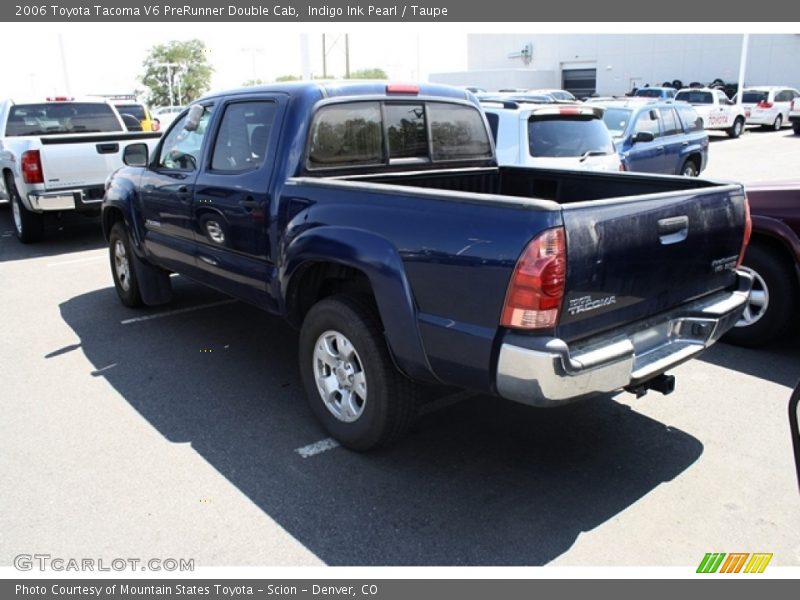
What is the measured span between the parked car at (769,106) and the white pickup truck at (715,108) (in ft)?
8.27

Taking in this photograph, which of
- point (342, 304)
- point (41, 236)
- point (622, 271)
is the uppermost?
point (622, 271)

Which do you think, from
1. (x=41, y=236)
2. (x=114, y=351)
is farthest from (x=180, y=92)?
(x=114, y=351)

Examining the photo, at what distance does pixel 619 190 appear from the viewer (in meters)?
4.54

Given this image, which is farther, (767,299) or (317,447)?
(767,299)

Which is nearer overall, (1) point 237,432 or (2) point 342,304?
(2) point 342,304

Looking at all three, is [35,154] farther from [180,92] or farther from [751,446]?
[180,92]

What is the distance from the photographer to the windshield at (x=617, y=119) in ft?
37.3

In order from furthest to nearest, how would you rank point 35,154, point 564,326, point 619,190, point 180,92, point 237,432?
point 180,92
point 35,154
point 619,190
point 237,432
point 564,326

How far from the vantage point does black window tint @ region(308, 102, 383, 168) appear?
14.0ft

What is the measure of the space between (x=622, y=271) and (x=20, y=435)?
3.65 m

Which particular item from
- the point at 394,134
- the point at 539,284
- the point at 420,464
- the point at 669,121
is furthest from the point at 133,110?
the point at 539,284

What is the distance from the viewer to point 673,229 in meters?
3.41

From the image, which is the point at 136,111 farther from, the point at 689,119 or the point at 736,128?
the point at 736,128

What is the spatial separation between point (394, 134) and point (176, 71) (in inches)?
3153
